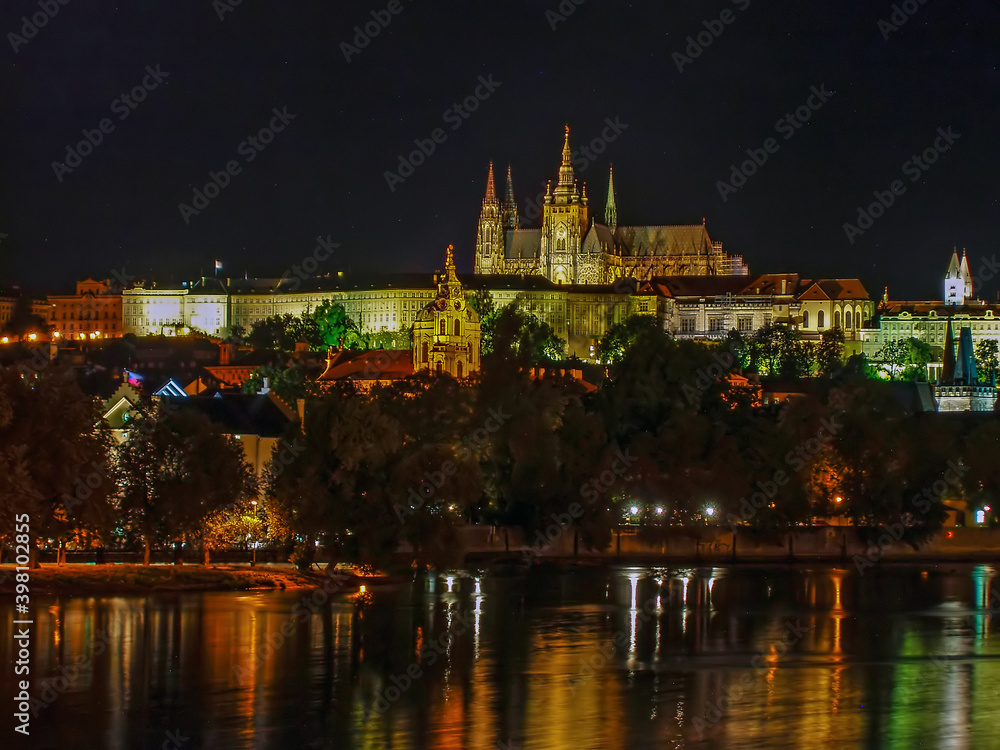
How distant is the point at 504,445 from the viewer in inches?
2441

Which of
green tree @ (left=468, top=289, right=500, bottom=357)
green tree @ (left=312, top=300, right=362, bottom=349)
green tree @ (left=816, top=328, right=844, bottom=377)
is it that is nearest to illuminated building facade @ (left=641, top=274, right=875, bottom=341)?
green tree @ (left=816, top=328, right=844, bottom=377)

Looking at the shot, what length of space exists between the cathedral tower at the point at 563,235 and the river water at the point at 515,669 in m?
138

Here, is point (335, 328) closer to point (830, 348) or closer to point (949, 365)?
point (830, 348)

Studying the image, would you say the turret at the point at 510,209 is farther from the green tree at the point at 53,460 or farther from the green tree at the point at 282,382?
the green tree at the point at 53,460

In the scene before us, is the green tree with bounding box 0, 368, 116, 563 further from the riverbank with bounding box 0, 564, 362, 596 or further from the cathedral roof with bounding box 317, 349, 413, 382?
the cathedral roof with bounding box 317, 349, 413, 382

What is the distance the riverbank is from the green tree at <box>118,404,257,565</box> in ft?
4.11

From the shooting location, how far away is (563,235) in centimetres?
19088

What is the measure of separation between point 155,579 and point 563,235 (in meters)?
146

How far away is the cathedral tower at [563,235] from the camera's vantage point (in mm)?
190125

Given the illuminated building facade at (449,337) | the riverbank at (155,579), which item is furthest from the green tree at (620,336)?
the riverbank at (155,579)

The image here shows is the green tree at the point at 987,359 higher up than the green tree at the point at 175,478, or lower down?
higher up

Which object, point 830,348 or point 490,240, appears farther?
point 490,240

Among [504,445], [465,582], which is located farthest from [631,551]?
[465,582]

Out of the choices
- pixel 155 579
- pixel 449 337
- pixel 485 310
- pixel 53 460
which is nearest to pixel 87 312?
pixel 485 310
